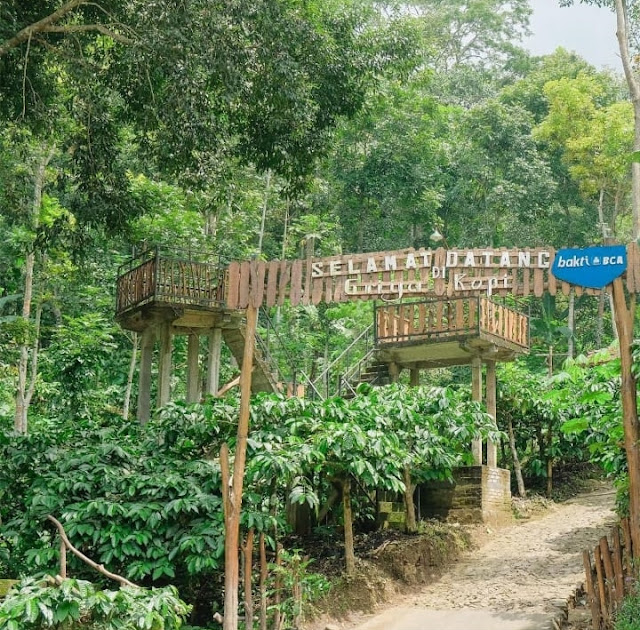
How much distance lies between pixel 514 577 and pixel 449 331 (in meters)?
5.05

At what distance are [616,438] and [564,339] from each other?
17722 millimetres

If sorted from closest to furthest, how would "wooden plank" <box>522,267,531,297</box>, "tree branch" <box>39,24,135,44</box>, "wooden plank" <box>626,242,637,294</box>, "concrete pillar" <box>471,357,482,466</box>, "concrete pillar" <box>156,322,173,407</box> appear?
"wooden plank" <box>626,242,637,294</box> < "wooden plank" <box>522,267,531,297</box> < "tree branch" <box>39,24,135,44</box> < "concrete pillar" <box>156,322,173,407</box> < "concrete pillar" <box>471,357,482,466</box>

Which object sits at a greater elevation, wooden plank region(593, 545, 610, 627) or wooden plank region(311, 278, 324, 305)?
A: wooden plank region(311, 278, 324, 305)

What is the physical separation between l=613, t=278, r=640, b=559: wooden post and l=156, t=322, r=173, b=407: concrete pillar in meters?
9.40

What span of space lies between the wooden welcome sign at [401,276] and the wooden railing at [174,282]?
20.1 ft

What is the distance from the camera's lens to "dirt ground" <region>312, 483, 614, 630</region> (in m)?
10.1

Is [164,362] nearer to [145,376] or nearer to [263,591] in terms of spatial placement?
[145,376]

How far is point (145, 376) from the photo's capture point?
53.5 feet

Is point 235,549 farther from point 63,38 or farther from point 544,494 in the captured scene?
point 544,494

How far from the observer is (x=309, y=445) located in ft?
30.4

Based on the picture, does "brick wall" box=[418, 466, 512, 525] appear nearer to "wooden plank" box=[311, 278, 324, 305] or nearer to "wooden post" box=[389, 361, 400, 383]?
"wooden post" box=[389, 361, 400, 383]

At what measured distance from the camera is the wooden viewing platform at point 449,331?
15188mm

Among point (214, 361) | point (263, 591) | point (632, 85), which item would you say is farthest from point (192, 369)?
point (632, 85)

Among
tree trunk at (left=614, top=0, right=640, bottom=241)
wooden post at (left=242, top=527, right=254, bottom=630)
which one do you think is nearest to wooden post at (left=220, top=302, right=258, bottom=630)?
wooden post at (left=242, top=527, right=254, bottom=630)
